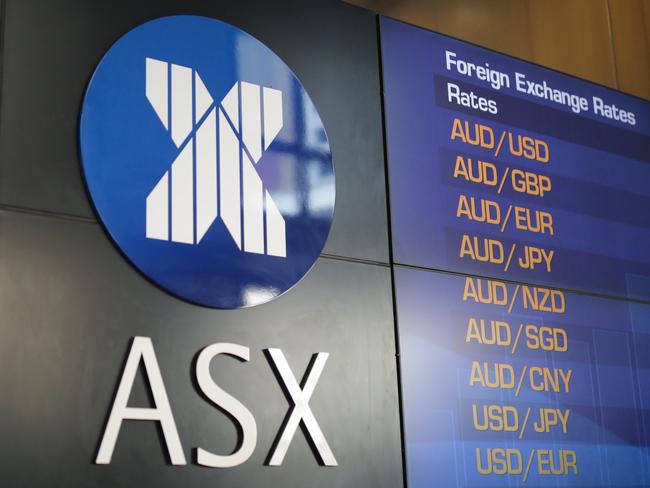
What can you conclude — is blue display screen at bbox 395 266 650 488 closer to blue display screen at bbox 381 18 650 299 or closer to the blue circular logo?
blue display screen at bbox 381 18 650 299

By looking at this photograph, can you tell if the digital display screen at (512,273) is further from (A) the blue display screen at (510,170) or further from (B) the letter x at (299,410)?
(B) the letter x at (299,410)

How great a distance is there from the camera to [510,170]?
3672mm

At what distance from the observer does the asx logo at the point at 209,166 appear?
2750 millimetres

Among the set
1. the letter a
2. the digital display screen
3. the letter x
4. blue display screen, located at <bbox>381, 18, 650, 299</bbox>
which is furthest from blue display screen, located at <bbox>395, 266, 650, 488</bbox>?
the letter a

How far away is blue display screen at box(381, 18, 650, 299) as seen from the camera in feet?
11.1

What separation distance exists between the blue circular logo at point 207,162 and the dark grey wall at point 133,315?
0.05 metres

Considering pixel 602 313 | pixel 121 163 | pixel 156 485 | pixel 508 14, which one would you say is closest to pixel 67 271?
pixel 121 163

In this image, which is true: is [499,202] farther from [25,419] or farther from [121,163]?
[25,419]

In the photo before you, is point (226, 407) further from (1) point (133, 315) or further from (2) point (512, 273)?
(2) point (512, 273)

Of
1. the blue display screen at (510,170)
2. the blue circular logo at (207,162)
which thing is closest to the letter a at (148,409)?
the blue circular logo at (207,162)

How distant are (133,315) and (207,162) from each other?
53cm

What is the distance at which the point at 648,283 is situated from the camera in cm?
397

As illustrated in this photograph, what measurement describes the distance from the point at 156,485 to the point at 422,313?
44.3 inches

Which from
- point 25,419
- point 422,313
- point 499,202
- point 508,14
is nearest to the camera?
point 25,419
